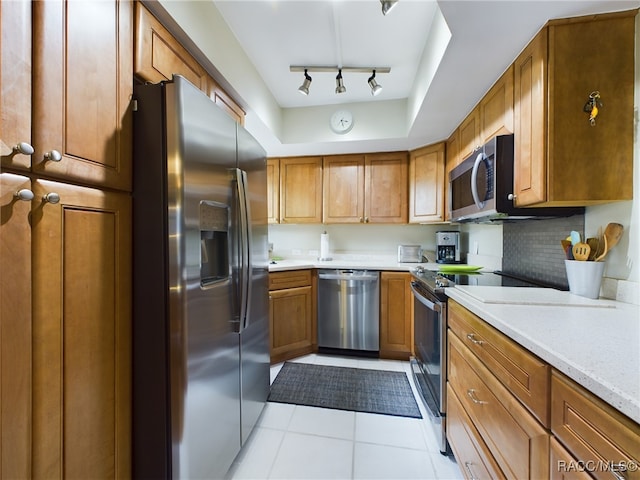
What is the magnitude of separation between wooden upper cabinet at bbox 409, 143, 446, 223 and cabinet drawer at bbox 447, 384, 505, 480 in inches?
67.2

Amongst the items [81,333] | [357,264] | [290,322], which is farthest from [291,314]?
[81,333]

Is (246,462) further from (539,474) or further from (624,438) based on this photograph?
(624,438)

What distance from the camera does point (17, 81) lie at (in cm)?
68

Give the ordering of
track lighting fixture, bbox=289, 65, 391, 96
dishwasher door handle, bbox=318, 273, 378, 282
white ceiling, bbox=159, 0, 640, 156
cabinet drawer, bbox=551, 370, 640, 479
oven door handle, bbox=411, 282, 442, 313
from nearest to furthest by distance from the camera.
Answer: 1. cabinet drawer, bbox=551, 370, 640, 479
2. white ceiling, bbox=159, 0, 640, 156
3. oven door handle, bbox=411, 282, 442, 313
4. track lighting fixture, bbox=289, 65, 391, 96
5. dishwasher door handle, bbox=318, 273, 378, 282

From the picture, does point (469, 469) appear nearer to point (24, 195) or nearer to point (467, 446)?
point (467, 446)

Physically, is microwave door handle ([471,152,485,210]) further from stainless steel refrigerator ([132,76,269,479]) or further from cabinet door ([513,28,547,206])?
stainless steel refrigerator ([132,76,269,479])

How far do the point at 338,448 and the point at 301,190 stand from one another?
241 cm

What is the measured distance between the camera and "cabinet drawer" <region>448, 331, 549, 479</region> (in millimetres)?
707

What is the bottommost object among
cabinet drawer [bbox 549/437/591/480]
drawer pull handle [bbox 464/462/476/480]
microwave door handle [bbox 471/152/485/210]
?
drawer pull handle [bbox 464/462/476/480]

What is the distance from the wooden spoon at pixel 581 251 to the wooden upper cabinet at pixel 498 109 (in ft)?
2.24

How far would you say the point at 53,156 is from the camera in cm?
73

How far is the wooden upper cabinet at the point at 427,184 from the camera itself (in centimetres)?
264

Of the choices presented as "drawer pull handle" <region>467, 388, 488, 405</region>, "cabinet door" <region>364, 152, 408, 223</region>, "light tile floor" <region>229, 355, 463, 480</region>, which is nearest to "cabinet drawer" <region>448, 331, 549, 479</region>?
"drawer pull handle" <region>467, 388, 488, 405</region>

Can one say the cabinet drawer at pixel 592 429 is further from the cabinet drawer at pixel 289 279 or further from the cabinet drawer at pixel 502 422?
the cabinet drawer at pixel 289 279
